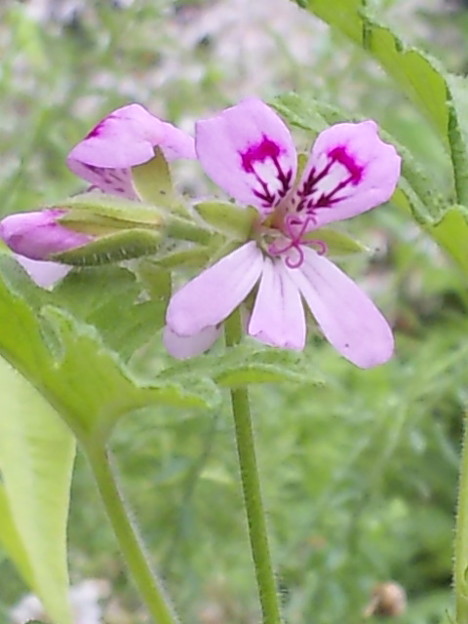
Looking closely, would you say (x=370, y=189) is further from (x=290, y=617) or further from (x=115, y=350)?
(x=290, y=617)

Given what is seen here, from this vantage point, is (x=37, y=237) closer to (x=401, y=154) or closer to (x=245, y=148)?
(x=245, y=148)

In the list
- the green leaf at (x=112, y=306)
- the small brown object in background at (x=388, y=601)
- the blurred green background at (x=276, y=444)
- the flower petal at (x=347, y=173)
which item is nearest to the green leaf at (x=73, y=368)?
the green leaf at (x=112, y=306)

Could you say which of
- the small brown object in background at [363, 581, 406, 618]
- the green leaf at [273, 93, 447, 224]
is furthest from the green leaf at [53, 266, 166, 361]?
the small brown object in background at [363, 581, 406, 618]

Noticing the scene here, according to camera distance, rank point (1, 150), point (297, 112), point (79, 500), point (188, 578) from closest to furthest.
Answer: point (297, 112), point (188, 578), point (79, 500), point (1, 150)

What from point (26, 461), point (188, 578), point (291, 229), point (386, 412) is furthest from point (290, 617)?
point (291, 229)

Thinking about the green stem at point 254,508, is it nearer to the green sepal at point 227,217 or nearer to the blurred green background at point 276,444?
the green sepal at point 227,217

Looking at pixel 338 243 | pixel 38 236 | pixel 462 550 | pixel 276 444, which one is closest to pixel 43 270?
pixel 38 236

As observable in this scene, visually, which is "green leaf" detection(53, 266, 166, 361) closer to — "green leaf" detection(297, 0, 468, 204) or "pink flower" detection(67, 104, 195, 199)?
"pink flower" detection(67, 104, 195, 199)
